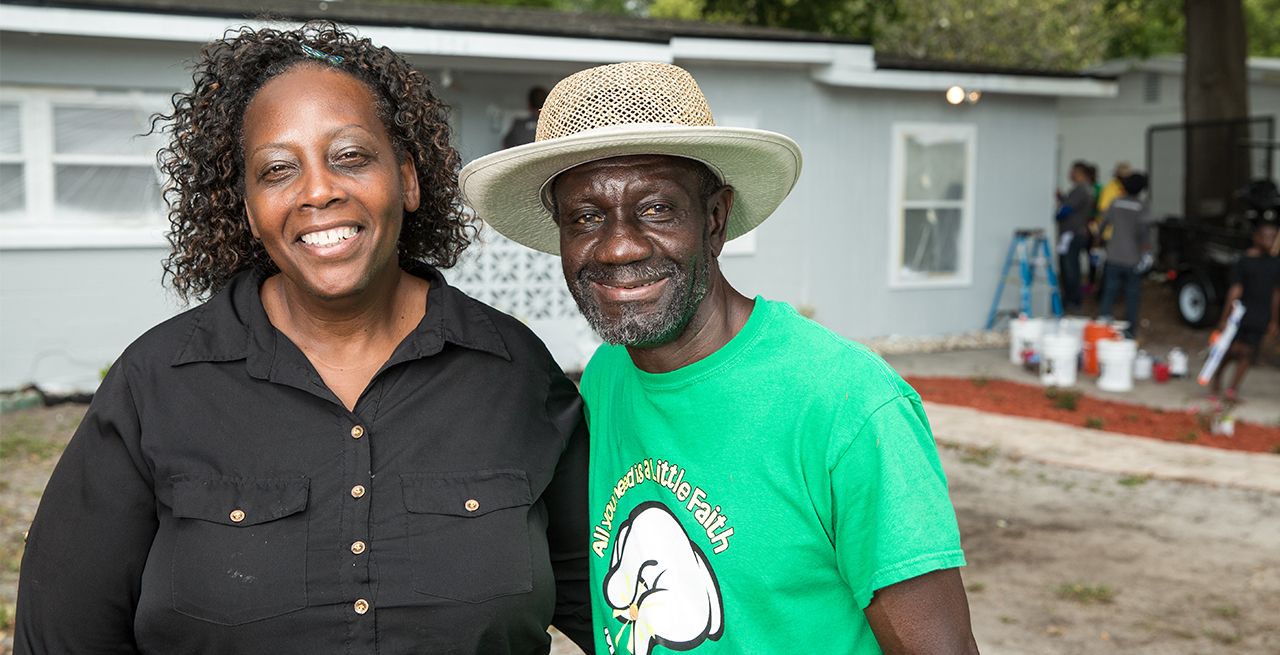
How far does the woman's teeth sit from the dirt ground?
3.19m

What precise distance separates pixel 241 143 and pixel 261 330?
1.16 ft

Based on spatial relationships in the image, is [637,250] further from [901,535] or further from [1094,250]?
[1094,250]

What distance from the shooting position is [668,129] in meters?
2.01

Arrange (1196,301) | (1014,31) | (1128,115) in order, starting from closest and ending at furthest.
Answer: (1196,301), (1128,115), (1014,31)

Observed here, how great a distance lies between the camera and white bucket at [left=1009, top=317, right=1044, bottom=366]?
A: 12273mm

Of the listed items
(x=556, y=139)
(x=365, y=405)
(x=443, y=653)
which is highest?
(x=556, y=139)

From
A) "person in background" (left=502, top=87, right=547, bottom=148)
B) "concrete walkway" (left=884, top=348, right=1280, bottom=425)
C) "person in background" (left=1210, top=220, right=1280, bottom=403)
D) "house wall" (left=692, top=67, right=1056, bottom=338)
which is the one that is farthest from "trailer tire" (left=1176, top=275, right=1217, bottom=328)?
"person in background" (left=502, top=87, right=547, bottom=148)

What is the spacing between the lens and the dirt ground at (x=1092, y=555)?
16.9 ft

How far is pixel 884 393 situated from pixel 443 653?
88 cm

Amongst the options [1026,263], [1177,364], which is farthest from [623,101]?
[1026,263]

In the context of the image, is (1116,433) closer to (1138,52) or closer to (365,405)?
(365,405)

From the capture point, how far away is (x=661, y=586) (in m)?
2.10

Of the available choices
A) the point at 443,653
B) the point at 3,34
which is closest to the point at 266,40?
the point at 443,653

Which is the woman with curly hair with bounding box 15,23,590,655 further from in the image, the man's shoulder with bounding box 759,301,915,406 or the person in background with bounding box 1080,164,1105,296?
the person in background with bounding box 1080,164,1105,296
